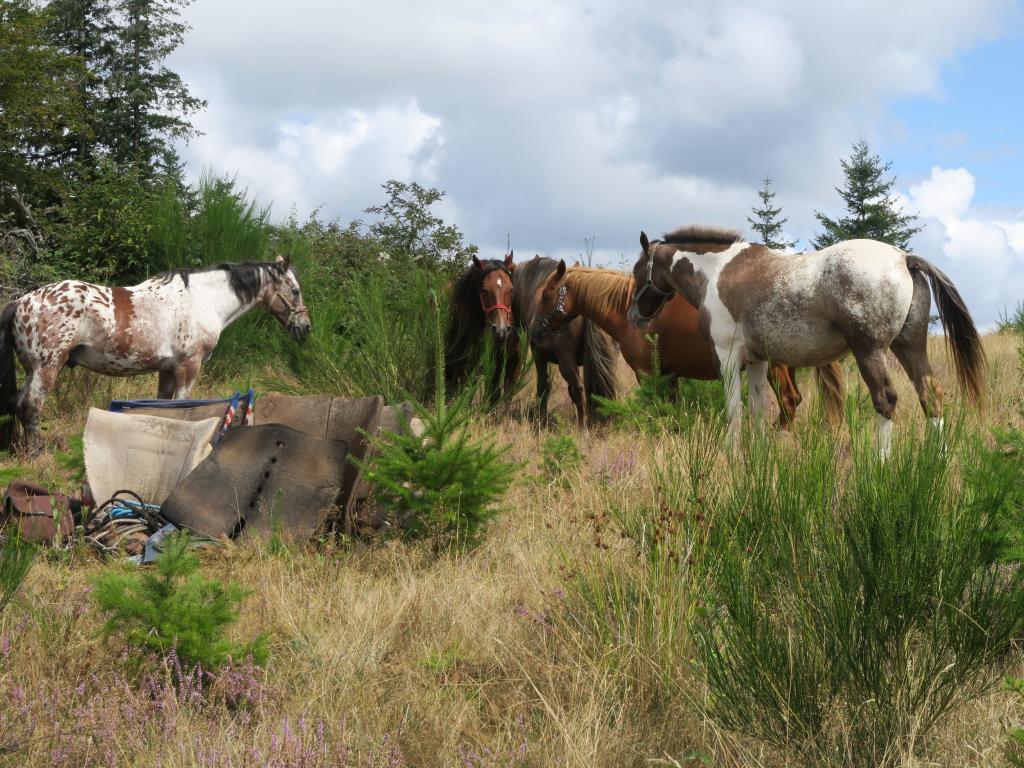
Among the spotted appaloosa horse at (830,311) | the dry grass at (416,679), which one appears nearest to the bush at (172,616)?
the dry grass at (416,679)

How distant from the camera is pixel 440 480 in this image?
16.4ft

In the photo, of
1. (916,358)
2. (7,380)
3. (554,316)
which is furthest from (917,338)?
(7,380)

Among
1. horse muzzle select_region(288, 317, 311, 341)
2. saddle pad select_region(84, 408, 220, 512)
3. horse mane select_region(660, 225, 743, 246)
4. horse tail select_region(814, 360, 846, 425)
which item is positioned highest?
horse mane select_region(660, 225, 743, 246)

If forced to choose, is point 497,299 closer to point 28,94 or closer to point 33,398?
point 33,398

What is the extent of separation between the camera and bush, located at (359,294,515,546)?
16.1 feet

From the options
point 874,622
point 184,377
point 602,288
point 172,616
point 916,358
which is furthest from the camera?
point 602,288

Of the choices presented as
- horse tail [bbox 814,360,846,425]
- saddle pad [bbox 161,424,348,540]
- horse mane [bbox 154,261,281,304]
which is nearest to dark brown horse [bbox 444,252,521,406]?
horse mane [bbox 154,261,281,304]

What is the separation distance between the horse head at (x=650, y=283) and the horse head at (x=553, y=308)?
3.74 feet

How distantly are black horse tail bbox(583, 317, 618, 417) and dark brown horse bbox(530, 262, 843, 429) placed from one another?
12.7 inches

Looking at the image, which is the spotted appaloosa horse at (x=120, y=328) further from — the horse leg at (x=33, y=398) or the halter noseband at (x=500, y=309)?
the halter noseband at (x=500, y=309)

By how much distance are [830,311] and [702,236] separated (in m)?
1.45

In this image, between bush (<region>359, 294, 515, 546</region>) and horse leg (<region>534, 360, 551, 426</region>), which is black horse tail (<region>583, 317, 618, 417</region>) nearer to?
horse leg (<region>534, 360, 551, 426</region>)

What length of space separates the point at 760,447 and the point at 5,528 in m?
4.13

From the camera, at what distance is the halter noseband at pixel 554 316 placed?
30.0ft
